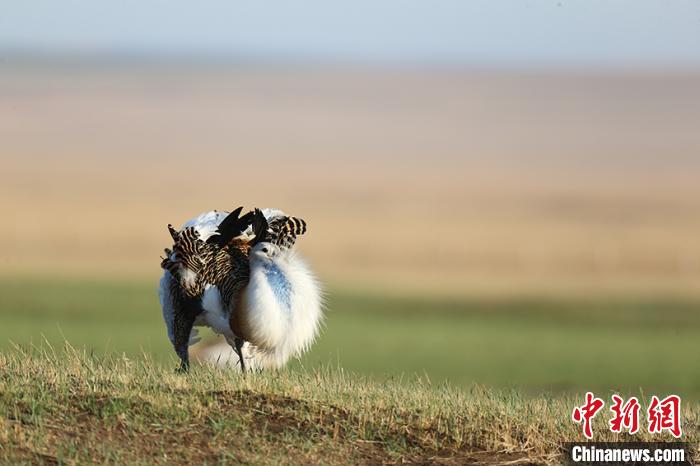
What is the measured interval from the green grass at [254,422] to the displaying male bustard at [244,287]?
3.46 ft

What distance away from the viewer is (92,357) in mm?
9016

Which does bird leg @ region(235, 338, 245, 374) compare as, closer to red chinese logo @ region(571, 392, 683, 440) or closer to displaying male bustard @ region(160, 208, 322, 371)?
displaying male bustard @ region(160, 208, 322, 371)

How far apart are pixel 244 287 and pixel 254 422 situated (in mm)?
2437

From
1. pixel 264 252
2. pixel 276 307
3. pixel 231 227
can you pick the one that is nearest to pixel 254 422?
pixel 276 307

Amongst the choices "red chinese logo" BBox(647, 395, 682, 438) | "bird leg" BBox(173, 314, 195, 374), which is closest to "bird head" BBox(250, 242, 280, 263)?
"bird leg" BBox(173, 314, 195, 374)

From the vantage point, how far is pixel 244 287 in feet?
31.4

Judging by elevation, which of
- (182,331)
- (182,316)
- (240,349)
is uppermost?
(182,316)

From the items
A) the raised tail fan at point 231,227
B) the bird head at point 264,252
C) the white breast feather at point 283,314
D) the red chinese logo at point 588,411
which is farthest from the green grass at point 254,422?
the raised tail fan at point 231,227

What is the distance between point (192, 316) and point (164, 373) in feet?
6.20

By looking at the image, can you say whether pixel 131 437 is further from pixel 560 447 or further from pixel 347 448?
pixel 560 447

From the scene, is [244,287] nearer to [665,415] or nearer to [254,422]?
[254,422]

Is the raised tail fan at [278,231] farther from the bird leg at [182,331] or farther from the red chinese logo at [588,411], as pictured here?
the red chinese logo at [588,411]

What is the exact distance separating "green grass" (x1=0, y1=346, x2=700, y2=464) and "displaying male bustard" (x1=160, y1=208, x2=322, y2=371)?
41.5 inches

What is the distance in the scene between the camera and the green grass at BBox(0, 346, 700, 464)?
6.80 metres
